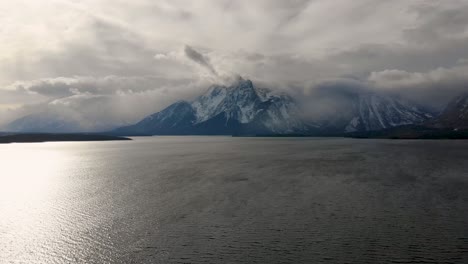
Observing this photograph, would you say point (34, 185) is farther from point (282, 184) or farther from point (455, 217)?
point (455, 217)

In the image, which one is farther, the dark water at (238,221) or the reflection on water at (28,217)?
the reflection on water at (28,217)

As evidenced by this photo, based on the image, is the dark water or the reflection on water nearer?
the dark water

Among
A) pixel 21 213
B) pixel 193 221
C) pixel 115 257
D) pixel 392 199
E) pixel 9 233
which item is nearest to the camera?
pixel 115 257

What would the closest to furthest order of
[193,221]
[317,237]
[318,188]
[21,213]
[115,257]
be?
[115,257], [317,237], [193,221], [21,213], [318,188]

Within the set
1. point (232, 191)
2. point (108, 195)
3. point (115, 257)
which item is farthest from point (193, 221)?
point (108, 195)

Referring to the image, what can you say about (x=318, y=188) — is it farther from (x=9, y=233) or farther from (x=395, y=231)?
(x=9, y=233)

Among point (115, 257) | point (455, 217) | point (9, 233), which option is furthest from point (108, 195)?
point (455, 217)

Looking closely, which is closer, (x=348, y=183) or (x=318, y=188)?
(x=318, y=188)

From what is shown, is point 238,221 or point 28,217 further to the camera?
point 28,217

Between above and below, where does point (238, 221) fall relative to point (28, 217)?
below
